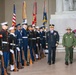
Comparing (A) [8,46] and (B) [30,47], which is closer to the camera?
(A) [8,46]

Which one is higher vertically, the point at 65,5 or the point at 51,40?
the point at 65,5

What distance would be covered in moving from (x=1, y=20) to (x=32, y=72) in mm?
14047

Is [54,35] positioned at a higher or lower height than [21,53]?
higher

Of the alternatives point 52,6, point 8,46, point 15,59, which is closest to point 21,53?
point 15,59

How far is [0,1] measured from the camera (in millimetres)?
23562

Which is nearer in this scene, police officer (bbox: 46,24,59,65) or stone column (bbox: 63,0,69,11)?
police officer (bbox: 46,24,59,65)

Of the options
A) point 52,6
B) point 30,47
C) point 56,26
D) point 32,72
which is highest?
point 52,6

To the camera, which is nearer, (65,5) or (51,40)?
(51,40)

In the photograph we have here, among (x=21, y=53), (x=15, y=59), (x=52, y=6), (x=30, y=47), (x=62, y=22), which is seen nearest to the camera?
(x=15, y=59)

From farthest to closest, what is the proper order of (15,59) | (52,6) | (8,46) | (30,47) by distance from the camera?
(52,6), (30,47), (15,59), (8,46)

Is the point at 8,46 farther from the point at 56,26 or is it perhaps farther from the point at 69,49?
the point at 56,26

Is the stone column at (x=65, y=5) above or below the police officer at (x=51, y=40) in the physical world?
above

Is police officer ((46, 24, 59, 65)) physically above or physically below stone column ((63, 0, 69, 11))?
below

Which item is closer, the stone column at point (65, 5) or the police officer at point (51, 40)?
the police officer at point (51, 40)
